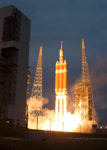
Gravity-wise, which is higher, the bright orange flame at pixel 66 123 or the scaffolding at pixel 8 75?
the scaffolding at pixel 8 75

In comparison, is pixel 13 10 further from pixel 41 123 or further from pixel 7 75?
pixel 41 123

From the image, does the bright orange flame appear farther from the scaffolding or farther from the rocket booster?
the scaffolding

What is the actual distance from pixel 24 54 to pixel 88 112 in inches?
1759

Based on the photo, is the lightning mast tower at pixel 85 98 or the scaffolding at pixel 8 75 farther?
the lightning mast tower at pixel 85 98

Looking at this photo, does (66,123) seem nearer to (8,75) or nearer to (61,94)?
(61,94)

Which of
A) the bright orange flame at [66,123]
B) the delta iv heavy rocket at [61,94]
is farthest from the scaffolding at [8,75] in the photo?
the delta iv heavy rocket at [61,94]

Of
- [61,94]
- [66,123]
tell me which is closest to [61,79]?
[61,94]

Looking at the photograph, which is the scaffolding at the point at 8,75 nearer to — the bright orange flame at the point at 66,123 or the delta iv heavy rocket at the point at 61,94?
the bright orange flame at the point at 66,123

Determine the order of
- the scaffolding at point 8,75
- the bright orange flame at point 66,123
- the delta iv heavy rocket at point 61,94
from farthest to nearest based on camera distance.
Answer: the delta iv heavy rocket at point 61,94 → the bright orange flame at point 66,123 → the scaffolding at point 8,75

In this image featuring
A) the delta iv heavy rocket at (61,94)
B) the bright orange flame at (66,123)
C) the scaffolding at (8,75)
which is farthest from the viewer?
the delta iv heavy rocket at (61,94)

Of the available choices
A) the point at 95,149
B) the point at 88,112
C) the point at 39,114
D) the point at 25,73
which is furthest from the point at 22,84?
the point at 95,149

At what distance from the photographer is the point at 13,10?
8469 centimetres

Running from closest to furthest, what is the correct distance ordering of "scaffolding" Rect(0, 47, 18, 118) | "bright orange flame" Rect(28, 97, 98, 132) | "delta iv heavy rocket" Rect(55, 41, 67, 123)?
1. "scaffolding" Rect(0, 47, 18, 118)
2. "bright orange flame" Rect(28, 97, 98, 132)
3. "delta iv heavy rocket" Rect(55, 41, 67, 123)

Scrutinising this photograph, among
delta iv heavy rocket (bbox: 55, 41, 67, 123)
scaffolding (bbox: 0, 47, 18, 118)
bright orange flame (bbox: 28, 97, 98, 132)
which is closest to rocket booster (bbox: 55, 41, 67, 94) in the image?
delta iv heavy rocket (bbox: 55, 41, 67, 123)
